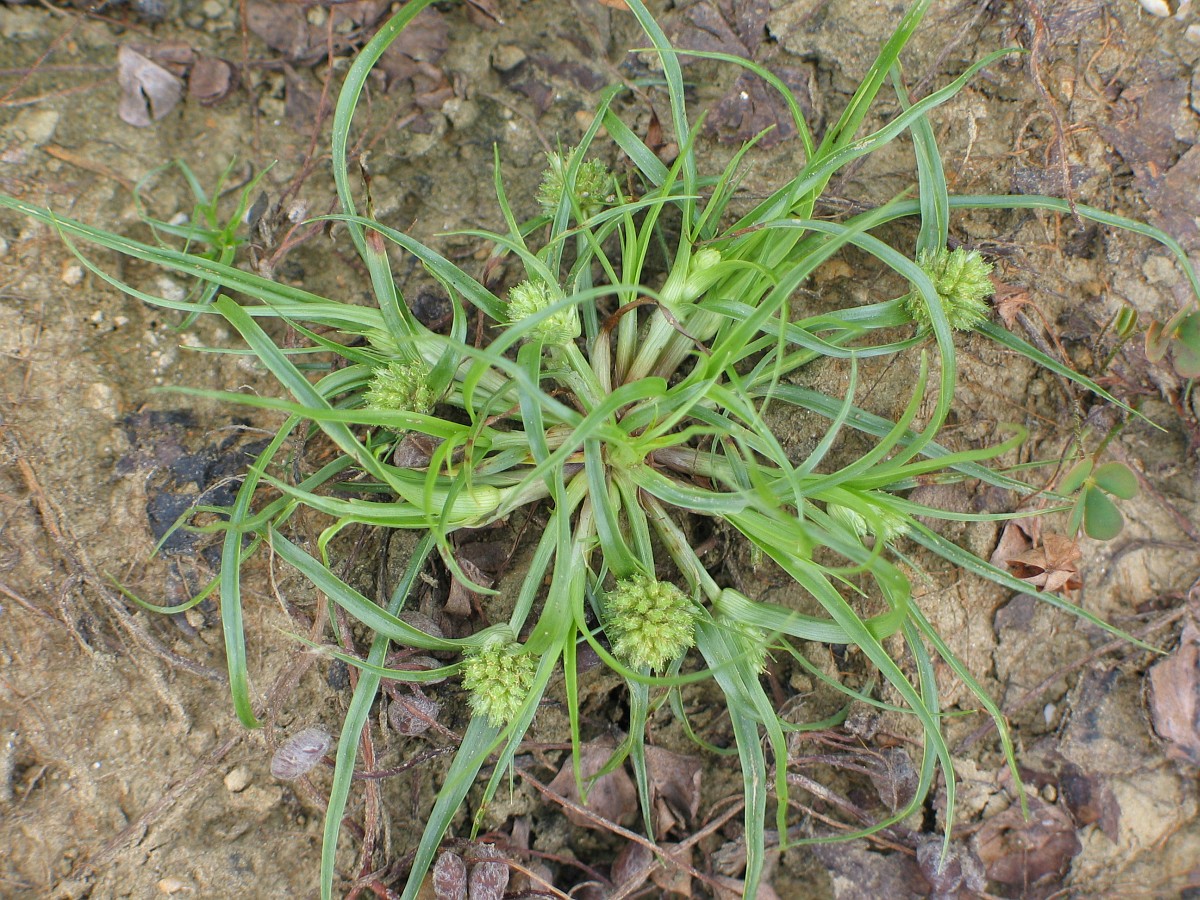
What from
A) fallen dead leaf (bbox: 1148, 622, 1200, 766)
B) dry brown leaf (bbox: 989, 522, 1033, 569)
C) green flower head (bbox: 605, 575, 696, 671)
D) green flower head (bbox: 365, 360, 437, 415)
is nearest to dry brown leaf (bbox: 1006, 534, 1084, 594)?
dry brown leaf (bbox: 989, 522, 1033, 569)

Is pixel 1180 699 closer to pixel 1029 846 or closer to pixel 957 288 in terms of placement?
pixel 1029 846

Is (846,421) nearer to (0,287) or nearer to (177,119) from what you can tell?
(177,119)

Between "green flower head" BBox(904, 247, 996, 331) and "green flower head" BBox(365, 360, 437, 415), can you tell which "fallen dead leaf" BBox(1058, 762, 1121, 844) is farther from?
"green flower head" BBox(365, 360, 437, 415)

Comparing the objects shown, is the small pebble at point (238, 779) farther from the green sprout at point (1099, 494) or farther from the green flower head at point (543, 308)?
the green sprout at point (1099, 494)

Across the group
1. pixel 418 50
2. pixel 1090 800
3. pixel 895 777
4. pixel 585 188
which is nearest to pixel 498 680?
pixel 895 777

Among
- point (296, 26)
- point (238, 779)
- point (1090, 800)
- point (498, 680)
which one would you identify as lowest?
point (238, 779)

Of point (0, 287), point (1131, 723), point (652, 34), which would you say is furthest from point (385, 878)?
point (652, 34)

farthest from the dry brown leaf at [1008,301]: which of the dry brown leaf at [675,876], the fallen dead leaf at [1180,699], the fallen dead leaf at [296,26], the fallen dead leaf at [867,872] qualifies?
the fallen dead leaf at [296,26]
